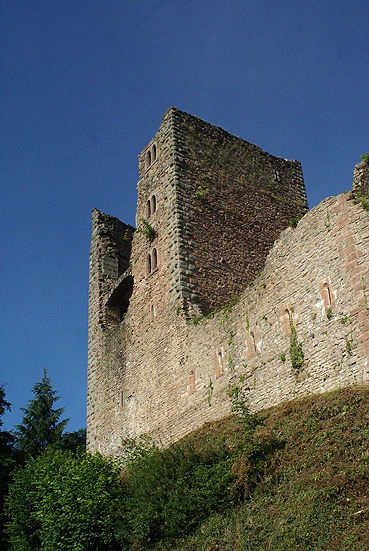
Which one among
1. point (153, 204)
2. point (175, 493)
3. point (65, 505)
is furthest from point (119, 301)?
point (175, 493)

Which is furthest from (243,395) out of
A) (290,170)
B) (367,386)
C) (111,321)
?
(290,170)

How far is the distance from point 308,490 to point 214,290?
991cm

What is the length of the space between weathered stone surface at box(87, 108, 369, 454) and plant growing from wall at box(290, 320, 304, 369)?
0.47 ft

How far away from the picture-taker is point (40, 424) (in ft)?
114

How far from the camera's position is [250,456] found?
11633mm

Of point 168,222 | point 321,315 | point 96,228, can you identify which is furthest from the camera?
point 96,228

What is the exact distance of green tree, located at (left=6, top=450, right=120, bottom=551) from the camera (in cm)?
1353

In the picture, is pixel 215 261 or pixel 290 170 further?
pixel 290 170

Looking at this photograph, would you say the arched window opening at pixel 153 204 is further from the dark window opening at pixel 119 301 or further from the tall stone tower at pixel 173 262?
the dark window opening at pixel 119 301

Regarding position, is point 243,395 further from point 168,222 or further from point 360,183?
point 168,222

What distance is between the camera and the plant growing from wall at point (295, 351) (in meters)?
13.6

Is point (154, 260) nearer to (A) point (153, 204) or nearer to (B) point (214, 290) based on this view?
(A) point (153, 204)

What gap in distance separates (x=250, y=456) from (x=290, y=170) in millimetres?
14940

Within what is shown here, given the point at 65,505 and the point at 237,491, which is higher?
the point at 65,505
